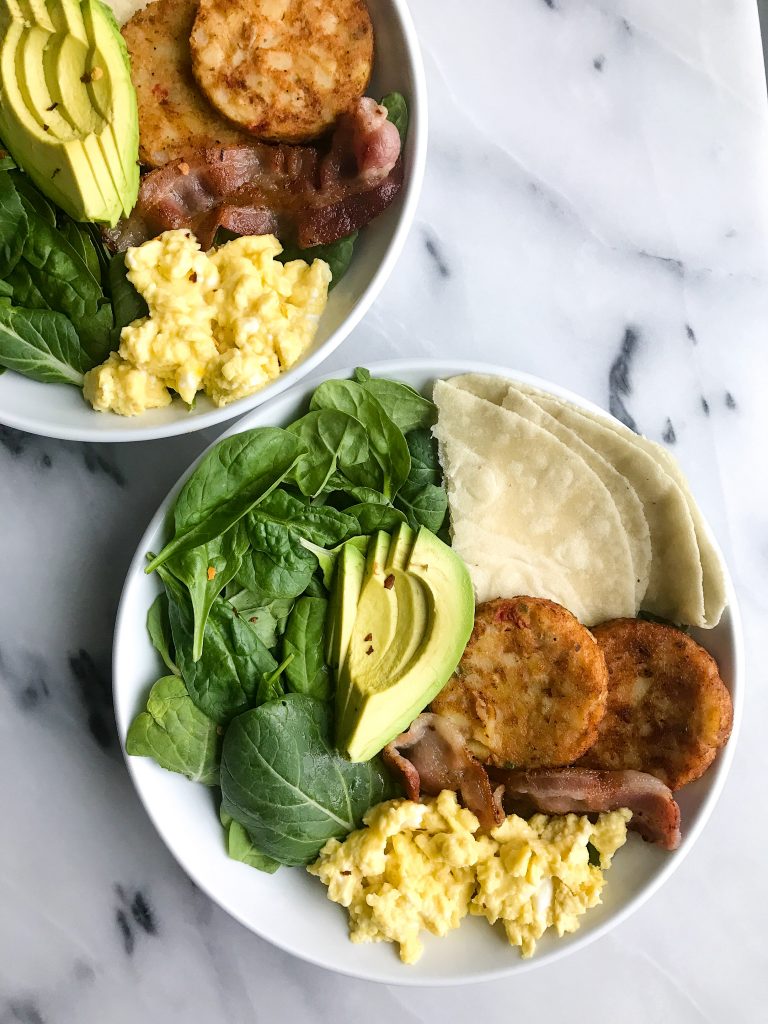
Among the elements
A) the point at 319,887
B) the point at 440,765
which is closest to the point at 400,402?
the point at 440,765

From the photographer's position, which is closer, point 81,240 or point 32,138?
point 32,138

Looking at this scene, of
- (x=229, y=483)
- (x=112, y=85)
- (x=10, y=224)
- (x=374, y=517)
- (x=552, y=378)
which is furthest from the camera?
(x=552, y=378)

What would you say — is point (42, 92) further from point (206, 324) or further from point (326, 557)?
point (326, 557)

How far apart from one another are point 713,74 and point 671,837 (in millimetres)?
1929

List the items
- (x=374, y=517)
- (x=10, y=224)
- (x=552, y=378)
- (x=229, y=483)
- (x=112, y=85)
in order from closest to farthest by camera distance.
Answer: (x=112, y=85), (x=10, y=224), (x=229, y=483), (x=374, y=517), (x=552, y=378)

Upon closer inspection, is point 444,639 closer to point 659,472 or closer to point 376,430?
point 376,430

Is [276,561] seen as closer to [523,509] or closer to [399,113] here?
[523,509]

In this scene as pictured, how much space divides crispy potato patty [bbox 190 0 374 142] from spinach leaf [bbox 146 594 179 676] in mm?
1040

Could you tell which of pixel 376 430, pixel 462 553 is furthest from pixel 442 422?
pixel 462 553

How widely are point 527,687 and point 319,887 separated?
0.67 metres

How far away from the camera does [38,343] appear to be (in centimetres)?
194

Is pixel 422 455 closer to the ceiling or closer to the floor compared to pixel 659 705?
closer to the ceiling

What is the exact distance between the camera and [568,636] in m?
2.09

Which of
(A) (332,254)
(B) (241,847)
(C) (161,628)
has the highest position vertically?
(A) (332,254)
